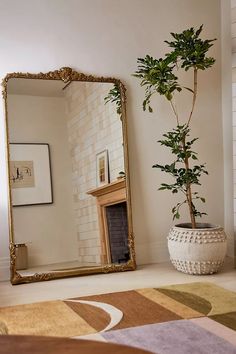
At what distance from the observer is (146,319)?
Result: 2.14 metres

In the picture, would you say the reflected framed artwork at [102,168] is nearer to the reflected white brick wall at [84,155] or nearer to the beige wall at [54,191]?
the reflected white brick wall at [84,155]

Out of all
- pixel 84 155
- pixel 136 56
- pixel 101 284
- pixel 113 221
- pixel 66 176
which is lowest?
pixel 101 284

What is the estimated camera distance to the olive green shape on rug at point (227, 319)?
2016mm

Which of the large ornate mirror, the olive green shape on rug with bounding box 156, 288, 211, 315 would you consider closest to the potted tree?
the large ornate mirror

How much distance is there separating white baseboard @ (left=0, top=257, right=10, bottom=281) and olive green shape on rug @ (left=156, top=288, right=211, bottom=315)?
1.21m

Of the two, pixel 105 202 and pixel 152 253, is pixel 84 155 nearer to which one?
pixel 105 202

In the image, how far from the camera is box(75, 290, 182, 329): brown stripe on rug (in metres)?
2.11

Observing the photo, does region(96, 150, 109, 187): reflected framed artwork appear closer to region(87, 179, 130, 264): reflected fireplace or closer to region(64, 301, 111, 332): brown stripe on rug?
region(87, 179, 130, 264): reflected fireplace

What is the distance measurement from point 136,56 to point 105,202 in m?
1.30

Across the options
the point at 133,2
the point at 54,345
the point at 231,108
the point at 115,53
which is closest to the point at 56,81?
the point at 115,53

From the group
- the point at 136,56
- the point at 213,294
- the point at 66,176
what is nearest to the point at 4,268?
the point at 66,176

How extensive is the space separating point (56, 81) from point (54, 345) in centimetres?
278

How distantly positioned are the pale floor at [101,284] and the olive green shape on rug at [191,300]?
243mm

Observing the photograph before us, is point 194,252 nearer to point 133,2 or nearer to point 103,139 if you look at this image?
point 103,139
